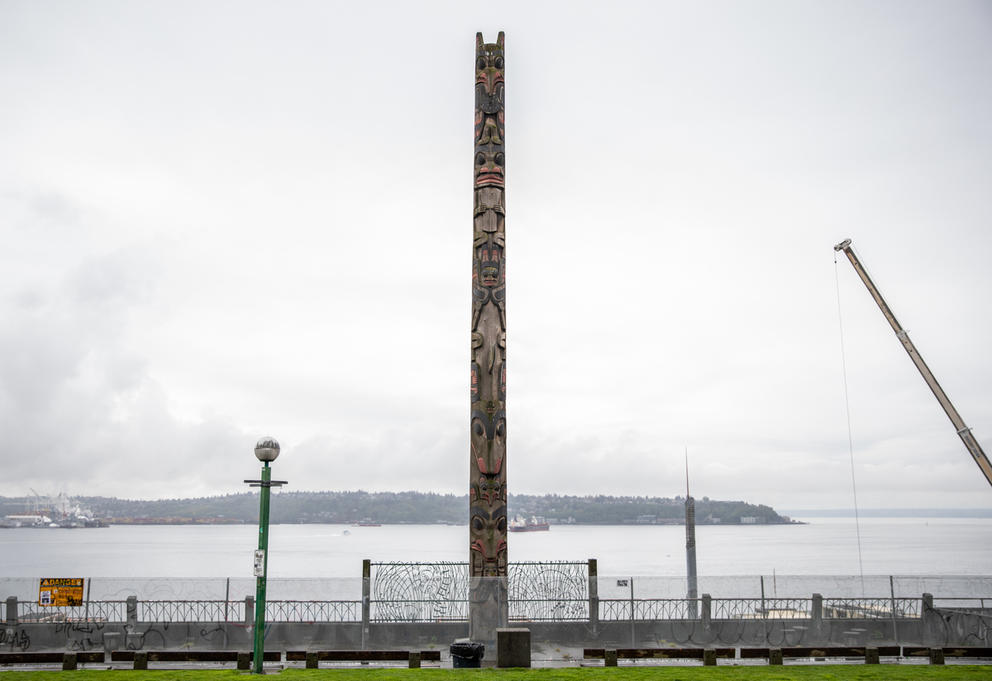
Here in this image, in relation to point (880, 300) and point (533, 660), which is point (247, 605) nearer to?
point (533, 660)

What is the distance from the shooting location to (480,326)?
21.6 m

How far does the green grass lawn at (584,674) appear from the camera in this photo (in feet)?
50.3

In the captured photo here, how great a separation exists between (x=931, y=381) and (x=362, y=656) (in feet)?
67.6

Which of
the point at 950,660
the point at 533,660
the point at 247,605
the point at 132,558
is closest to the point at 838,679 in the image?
the point at 950,660

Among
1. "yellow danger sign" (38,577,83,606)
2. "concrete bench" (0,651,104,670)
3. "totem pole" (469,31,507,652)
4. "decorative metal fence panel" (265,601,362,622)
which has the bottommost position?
"concrete bench" (0,651,104,670)

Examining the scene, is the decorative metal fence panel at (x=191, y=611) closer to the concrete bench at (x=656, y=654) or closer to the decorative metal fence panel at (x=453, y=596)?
the decorative metal fence panel at (x=453, y=596)

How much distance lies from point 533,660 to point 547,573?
5.32m

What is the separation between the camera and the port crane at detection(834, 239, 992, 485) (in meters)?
27.3

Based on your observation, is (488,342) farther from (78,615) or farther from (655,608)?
(78,615)

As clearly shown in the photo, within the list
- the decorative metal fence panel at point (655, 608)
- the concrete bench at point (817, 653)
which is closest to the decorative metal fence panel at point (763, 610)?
the decorative metal fence panel at point (655, 608)

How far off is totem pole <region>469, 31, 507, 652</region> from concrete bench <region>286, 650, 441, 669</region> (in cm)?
217

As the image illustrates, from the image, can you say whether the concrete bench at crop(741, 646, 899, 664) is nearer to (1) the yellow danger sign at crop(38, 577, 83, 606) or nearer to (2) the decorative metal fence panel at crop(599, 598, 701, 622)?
(2) the decorative metal fence panel at crop(599, 598, 701, 622)

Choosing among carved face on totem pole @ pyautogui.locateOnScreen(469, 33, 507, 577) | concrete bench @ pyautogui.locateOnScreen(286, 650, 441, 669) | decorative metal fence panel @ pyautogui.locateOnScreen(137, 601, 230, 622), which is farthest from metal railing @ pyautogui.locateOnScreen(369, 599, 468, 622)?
concrete bench @ pyautogui.locateOnScreen(286, 650, 441, 669)

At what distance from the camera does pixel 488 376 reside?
21.3 m
